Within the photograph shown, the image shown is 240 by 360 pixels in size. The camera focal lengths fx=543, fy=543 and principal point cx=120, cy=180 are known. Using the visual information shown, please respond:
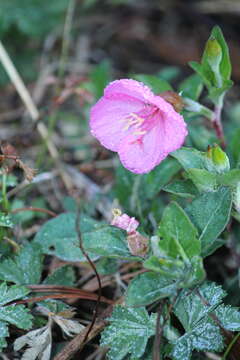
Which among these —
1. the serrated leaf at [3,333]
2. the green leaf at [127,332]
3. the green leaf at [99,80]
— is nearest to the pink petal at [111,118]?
the green leaf at [127,332]

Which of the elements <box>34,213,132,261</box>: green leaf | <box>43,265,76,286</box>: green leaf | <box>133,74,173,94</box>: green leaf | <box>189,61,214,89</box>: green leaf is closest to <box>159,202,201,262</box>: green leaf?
<box>34,213,132,261</box>: green leaf

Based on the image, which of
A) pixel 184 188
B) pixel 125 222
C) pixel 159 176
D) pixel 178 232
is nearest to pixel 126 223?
pixel 125 222

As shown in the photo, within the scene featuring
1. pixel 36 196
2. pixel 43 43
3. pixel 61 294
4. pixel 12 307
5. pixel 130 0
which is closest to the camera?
pixel 12 307

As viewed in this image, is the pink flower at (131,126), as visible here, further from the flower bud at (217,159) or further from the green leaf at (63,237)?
the green leaf at (63,237)

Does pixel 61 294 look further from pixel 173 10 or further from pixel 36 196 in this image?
pixel 173 10

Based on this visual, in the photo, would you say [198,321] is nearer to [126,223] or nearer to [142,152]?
[126,223]

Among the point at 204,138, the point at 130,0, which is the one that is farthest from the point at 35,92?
the point at 204,138
